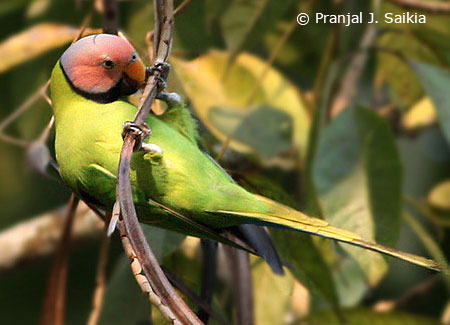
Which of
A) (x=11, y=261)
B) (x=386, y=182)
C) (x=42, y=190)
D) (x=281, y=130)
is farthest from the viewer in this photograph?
(x=42, y=190)

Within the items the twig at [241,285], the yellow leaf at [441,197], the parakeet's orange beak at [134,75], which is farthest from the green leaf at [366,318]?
the parakeet's orange beak at [134,75]

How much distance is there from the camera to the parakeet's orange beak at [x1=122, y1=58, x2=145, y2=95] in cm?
103

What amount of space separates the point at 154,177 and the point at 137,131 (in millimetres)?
154

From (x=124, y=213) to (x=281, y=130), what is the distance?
929mm

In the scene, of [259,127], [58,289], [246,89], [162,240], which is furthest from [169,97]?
[246,89]

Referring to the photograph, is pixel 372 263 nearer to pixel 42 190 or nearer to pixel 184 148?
pixel 184 148

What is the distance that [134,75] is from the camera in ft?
3.38

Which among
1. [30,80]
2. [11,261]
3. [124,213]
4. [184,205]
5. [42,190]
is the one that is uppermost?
[124,213]

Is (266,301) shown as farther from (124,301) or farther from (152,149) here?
(152,149)

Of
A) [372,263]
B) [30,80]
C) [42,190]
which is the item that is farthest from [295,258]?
[42,190]

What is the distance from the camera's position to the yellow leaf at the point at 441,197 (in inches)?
70.8

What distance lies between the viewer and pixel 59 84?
1.07 metres

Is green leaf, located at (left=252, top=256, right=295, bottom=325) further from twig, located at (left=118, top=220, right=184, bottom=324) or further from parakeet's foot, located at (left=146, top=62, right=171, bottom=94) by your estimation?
twig, located at (left=118, top=220, right=184, bottom=324)

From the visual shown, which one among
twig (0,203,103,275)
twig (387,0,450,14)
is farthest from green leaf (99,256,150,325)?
twig (387,0,450,14)
